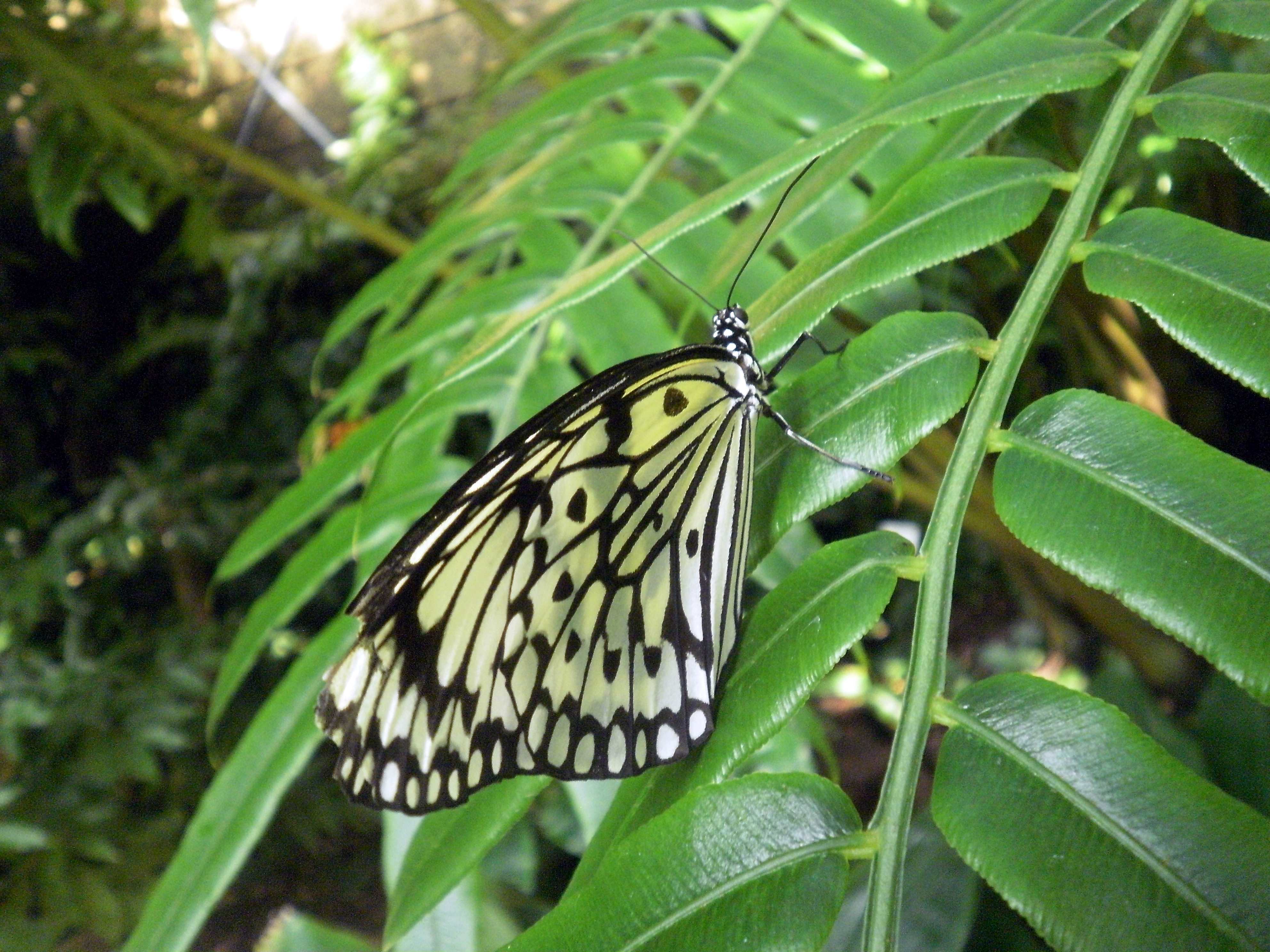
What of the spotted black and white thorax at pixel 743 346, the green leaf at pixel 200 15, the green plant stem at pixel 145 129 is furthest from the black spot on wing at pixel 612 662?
the green plant stem at pixel 145 129

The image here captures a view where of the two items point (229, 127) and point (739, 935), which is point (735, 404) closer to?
point (739, 935)

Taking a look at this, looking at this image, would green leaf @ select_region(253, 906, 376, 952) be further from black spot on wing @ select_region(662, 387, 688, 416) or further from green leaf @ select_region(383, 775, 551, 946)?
black spot on wing @ select_region(662, 387, 688, 416)

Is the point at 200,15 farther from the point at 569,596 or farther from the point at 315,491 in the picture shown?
the point at 569,596

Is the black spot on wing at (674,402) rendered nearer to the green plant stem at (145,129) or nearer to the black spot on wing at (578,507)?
the black spot on wing at (578,507)

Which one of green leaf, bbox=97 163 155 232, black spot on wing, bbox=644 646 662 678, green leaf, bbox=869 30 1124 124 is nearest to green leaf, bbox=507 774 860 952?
black spot on wing, bbox=644 646 662 678

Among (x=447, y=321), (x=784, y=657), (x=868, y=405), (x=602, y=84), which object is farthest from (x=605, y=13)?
(x=784, y=657)

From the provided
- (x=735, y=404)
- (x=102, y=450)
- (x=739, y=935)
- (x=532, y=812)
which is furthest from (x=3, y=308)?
(x=739, y=935)
